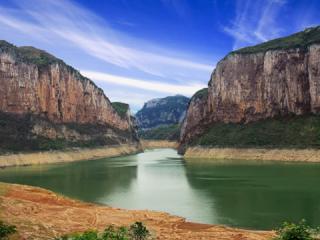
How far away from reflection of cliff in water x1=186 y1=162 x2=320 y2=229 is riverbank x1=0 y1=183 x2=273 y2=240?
21.0 ft

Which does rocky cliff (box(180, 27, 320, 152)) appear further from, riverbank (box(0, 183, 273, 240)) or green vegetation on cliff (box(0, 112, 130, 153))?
riverbank (box(0, 183, 273, 240))

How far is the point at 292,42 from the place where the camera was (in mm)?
181500

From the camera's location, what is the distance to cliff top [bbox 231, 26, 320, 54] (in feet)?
574

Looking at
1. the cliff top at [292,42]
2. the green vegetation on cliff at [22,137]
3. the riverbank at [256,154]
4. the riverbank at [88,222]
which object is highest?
the cliff top at [292,42]

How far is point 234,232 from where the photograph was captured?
41.0 meters

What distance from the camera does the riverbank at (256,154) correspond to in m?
139

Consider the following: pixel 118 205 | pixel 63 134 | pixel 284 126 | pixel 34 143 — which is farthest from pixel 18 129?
pixel 118 205

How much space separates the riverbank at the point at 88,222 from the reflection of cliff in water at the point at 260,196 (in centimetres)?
641

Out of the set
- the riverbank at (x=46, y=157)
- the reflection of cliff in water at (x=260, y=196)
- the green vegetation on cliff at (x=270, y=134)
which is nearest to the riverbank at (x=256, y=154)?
the green vegetation on cliff at (x=270, y=134)

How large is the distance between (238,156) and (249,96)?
113ft

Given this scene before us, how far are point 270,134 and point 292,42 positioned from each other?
3904 centimetres

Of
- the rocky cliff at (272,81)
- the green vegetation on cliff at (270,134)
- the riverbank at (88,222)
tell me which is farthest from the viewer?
the rocky cliff at (272,81)

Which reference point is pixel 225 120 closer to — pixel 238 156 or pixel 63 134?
pixel 238 156

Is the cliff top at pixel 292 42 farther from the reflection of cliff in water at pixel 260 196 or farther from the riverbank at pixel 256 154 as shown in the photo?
the reflection of cliff in water at pixel 260 196
